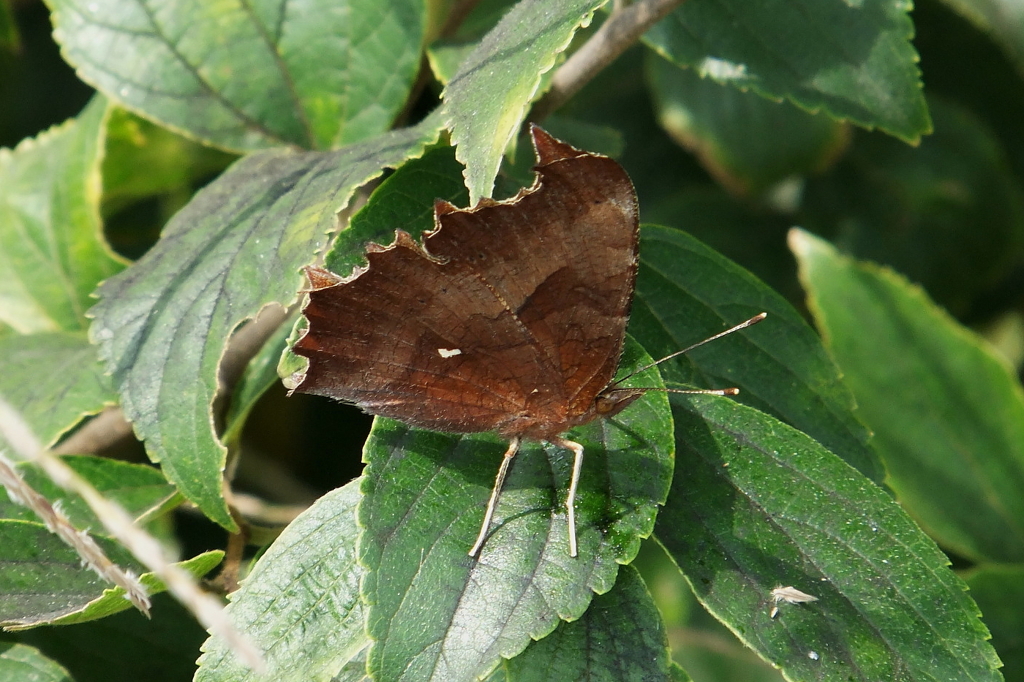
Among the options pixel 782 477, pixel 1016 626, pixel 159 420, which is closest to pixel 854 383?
pixel 1016 626

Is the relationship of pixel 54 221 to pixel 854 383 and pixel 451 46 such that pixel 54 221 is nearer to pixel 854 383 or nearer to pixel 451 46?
pixel 451 46

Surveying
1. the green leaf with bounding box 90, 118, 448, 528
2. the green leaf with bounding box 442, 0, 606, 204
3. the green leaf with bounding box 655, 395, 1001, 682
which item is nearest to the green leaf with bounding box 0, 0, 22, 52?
the green leaf with bounding box 90, 118, 448, 528

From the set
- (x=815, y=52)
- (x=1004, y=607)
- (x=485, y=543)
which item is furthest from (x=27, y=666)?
(x=1004, y=607)

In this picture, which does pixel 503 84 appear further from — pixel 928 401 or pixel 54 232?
pixel 928 401

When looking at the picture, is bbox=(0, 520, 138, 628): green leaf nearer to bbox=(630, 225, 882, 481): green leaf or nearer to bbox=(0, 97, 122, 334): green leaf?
bbox=(0, 97, 122, 334): green leaf

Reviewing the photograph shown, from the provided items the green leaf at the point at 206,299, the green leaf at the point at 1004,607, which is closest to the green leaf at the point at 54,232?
the green leaf at the point at 206,299
